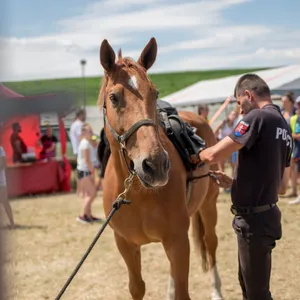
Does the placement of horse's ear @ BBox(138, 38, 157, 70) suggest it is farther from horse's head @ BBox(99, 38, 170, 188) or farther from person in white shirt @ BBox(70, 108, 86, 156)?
person in white shirt @ BBox(70, 108, 86, 156)

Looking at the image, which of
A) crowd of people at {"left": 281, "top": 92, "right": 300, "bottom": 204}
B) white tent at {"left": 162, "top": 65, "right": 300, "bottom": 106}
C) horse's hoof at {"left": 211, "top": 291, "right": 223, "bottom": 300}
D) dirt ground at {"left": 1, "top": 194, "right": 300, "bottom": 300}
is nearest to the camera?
horse's hoof at {"left": 211, "top": 291, "right": 223, "bottom": 300}

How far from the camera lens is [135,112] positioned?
2680mm

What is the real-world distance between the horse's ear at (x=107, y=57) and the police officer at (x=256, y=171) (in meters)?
0.78

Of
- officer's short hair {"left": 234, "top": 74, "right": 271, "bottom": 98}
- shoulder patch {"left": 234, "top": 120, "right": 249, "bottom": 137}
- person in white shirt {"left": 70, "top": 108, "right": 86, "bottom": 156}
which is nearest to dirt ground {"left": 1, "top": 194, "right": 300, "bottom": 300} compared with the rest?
shoulder patch {"left": 234, "top": 120, "right": 249, "bottom": 137}

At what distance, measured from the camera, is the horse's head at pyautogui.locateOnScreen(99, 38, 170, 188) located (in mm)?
2506

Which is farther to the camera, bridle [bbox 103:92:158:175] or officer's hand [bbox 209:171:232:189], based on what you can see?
officer's hand [bbox 209:171:232:189]

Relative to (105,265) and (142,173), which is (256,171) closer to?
(142,173)

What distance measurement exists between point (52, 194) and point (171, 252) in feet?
29.4

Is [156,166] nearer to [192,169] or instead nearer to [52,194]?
[192,169]

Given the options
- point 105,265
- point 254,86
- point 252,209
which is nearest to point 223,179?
point 252,209

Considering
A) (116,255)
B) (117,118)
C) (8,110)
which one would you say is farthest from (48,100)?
(116,255)

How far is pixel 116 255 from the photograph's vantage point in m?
6.00

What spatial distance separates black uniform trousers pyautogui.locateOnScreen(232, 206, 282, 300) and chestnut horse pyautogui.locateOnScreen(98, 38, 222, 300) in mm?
479

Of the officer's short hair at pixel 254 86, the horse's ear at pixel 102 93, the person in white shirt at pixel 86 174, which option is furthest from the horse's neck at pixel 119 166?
the person in white shirt at pixel 86 174
